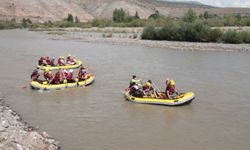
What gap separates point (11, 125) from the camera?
10.7 m

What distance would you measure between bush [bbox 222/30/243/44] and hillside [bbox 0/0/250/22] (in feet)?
276

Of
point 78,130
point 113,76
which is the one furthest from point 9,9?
point 78,130

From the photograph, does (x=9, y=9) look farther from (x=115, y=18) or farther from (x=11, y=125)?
(x=11, y=125)

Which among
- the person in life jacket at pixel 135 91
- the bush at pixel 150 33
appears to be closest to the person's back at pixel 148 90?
the person in life jacket at pixel 135 91

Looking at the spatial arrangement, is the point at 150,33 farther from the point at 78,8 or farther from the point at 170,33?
the point at 78,8

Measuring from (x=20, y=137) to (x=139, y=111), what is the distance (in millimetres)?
5919

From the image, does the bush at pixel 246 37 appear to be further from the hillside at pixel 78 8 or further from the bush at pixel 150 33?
the hillside at pixel 78 8

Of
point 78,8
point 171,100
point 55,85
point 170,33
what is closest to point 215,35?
point 170,33

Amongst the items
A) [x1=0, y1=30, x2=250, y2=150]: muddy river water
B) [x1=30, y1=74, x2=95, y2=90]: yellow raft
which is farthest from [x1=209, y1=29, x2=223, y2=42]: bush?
[x1=30, y1=74, x2=95, y2=90]: yellow raft

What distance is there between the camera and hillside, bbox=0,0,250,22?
115 m

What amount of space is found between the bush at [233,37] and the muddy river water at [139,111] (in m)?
13.4

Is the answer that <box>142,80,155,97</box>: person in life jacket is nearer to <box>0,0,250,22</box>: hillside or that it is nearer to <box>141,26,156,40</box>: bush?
<box>141,26,156,40</box>: bush

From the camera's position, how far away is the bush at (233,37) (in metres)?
37.9

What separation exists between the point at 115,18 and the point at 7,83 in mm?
75702
